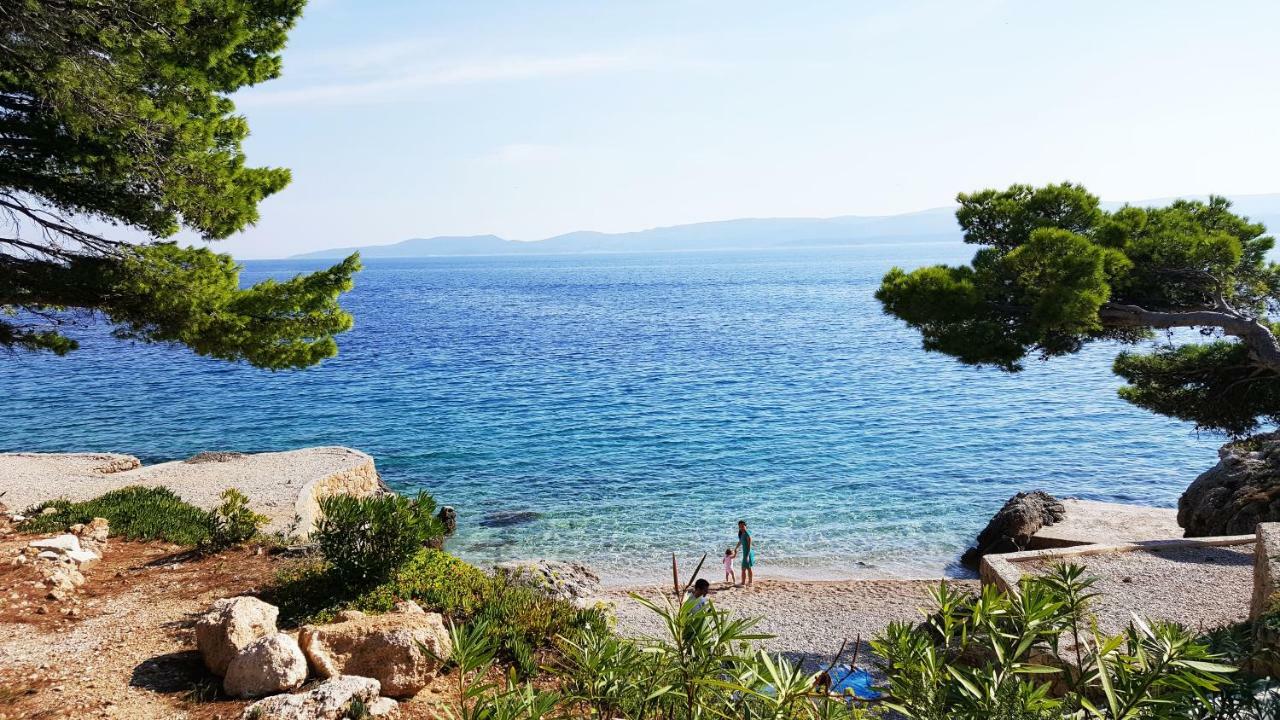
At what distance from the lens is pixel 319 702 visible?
21.8 ft

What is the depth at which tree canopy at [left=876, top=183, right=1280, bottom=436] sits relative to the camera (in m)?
11.7

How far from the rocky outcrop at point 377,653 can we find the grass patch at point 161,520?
5515mm

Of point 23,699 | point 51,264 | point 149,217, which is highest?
point 149,217

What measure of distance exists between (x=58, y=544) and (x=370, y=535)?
17.2 feet

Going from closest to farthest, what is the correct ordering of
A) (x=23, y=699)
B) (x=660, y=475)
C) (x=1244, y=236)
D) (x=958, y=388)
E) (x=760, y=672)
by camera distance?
1. (x=760, y=672)
2. (x=23, y=699)
3. (x=1244, y=236)
4. (x=660, y=475)
5. (x=958, y=388)

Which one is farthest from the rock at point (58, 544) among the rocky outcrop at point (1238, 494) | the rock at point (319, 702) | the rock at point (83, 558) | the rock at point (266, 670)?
the rocky outcrop at point (1238, 494)

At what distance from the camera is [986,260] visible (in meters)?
13.5

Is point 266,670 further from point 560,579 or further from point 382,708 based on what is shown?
point 560,579

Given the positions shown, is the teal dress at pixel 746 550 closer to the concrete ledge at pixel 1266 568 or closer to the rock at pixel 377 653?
the concrete ledge at pixel 1266 568

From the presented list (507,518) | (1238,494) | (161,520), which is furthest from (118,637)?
(1238,494)

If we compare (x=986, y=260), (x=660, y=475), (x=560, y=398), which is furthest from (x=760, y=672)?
(x=560, y=398)

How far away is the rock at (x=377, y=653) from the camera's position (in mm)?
7348

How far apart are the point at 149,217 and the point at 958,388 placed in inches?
1514

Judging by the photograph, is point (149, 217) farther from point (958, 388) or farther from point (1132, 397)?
point (958, 388)
